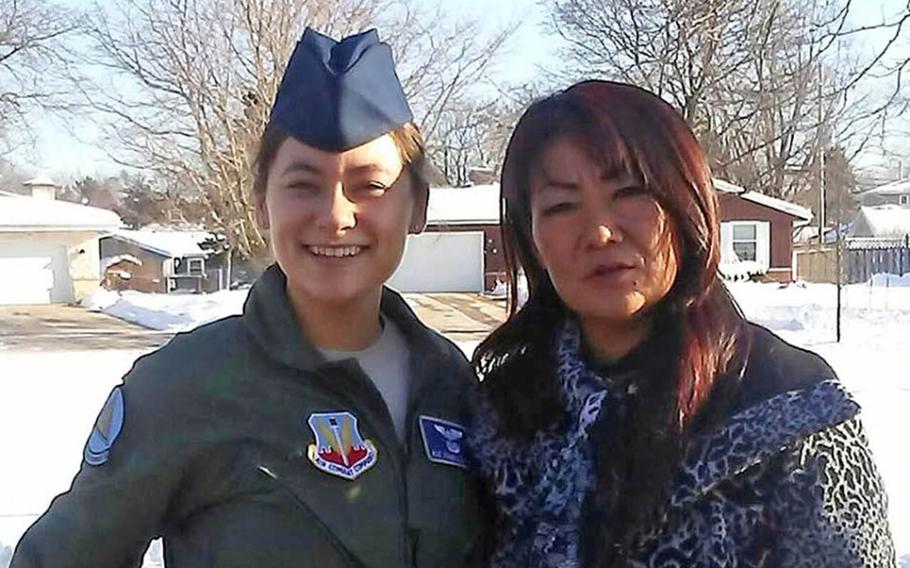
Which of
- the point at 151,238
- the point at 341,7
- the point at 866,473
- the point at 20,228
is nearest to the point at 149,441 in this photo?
the point at 866,473

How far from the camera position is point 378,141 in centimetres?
187

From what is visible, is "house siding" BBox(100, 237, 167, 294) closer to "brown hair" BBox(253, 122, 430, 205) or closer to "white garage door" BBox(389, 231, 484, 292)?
"white garage door" BBox(389, 231, 484, 292)

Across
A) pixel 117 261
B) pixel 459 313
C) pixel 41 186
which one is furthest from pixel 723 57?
pixel 41 186

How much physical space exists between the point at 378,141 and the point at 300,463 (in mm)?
525

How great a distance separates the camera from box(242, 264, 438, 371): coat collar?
183 centimetres

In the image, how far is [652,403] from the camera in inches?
68.6

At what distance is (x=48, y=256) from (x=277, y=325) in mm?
28502

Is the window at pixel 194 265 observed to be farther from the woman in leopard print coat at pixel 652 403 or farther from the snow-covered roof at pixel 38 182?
the woman in leopard print coat at pixel 652 403

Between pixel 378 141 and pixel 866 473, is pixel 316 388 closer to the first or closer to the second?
pixel 378 141

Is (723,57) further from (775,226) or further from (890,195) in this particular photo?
(890,195)

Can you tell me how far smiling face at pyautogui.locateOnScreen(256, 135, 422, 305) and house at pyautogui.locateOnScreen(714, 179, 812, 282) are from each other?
97.1 ft

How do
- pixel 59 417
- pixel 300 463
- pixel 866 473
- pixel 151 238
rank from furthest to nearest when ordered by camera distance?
pixel 151 238
pixel 59 417
pixel 300 463
pixel 866 473

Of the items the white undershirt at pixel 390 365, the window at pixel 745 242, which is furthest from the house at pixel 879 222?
the white undershirt at pixel 390 365

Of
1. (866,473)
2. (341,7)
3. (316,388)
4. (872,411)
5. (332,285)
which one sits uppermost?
(341,7)
